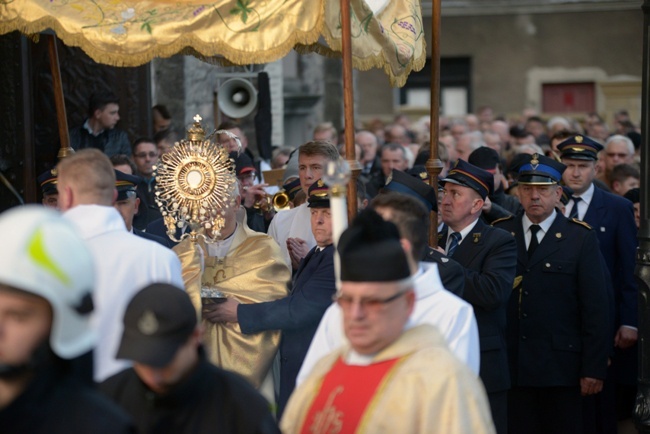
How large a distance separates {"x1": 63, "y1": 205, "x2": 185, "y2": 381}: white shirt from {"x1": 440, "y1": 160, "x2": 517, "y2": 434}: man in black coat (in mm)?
1950

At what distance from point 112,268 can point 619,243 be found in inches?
166

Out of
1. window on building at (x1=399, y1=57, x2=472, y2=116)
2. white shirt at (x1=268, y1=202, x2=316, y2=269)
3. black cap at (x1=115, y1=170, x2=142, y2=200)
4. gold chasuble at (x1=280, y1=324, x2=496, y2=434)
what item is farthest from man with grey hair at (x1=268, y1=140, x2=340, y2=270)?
window on building at (x1=399, y1=57, x2=472, y2=116)

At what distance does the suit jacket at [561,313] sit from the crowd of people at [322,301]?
1 centimetres

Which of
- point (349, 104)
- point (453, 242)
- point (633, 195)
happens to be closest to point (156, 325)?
point (349, 104)

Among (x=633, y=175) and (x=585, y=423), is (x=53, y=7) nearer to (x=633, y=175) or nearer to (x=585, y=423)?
(x=585, y=423)

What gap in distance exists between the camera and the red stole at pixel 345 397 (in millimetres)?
4082

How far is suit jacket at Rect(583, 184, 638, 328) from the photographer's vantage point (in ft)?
27.0

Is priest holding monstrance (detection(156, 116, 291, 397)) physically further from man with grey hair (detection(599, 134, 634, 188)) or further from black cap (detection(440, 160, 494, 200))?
man with grey hair (detection(599, 134, 634, 188))

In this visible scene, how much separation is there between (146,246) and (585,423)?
3763mm

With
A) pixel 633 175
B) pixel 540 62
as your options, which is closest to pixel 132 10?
pixel 633 175

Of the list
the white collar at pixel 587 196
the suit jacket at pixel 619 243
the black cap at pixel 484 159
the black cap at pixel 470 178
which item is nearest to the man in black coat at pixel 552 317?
the black cap at pixel 470 178

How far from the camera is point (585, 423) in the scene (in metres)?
7.95

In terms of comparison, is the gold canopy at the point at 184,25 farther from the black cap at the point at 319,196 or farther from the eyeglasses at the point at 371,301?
the eyeglasses at the point at 371,301

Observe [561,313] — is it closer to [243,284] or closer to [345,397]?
[243,284]
